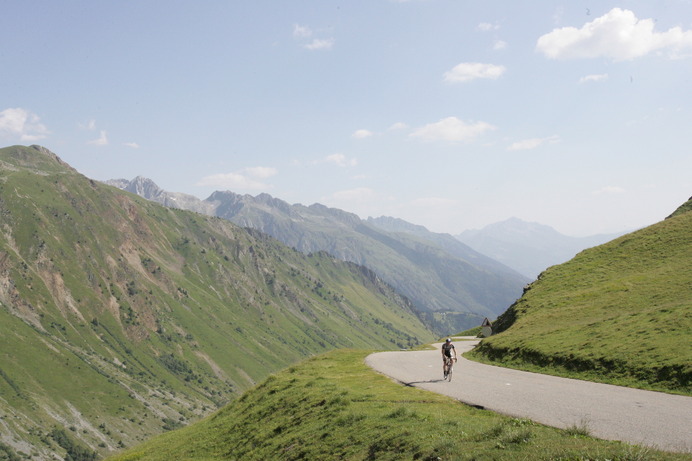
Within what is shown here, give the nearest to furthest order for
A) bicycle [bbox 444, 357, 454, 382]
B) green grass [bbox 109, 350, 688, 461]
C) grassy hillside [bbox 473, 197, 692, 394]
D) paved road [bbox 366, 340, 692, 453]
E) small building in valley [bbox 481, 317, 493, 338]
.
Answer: green grass [bbox 109, 350, 688, 461] < paved road [bbox 366, 340, 692, 453] < grassy hillside [bbox 473, 197, 692, 394] < bicycle [bbox 444, 357, 454, 382] < small building in valley [bbox 481, 317, 493, 338]

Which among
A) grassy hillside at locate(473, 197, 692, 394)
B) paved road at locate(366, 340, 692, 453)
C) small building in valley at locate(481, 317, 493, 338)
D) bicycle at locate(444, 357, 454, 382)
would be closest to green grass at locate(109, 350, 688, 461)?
paved road at locate(366, 340, 692, 453)

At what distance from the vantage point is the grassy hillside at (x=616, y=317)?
31.5m

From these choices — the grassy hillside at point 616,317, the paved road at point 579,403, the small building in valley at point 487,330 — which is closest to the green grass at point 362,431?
the paved road at point 579,403

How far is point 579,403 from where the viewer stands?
80.1ft

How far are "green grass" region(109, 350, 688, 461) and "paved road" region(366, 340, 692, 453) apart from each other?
5.92 ft

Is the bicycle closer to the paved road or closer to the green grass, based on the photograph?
the paved road

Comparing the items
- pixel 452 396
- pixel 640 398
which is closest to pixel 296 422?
→ pixel 452 396

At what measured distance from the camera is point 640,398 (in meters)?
25.3

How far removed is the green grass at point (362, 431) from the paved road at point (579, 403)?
1.80m

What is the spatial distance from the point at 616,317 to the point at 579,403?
2414cm

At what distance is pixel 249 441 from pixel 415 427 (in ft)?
54.6

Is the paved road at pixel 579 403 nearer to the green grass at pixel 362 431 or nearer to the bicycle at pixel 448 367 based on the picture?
the bicycle at pixel 448 367

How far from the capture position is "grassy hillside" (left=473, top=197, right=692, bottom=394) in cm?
3150

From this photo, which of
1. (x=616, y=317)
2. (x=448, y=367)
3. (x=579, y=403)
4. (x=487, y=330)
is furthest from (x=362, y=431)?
(x=487, y=330)
